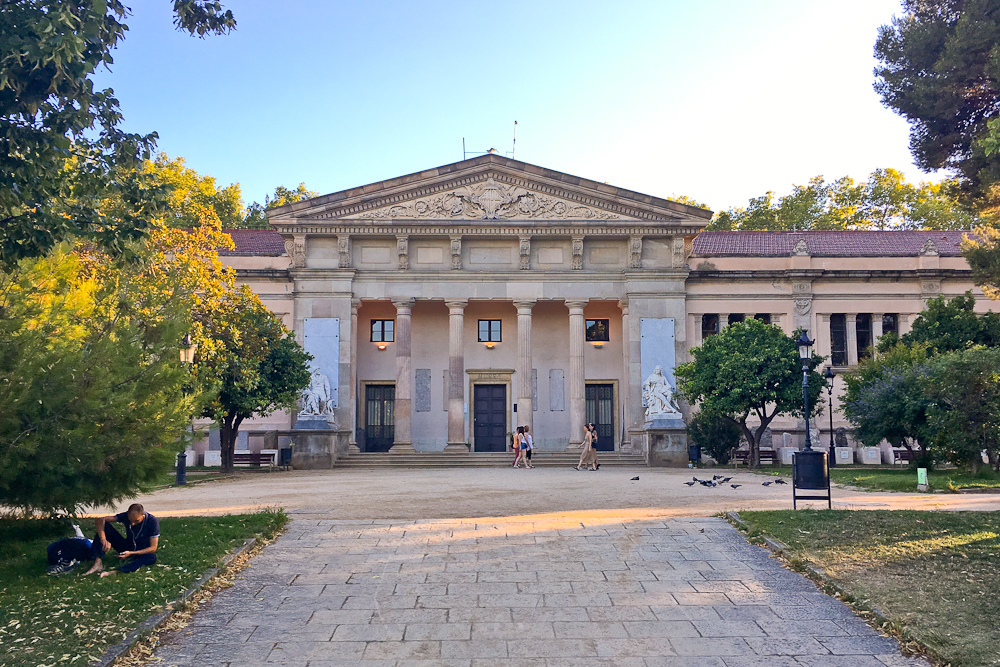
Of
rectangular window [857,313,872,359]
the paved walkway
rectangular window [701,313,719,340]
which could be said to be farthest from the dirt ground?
rectangular window [857,313,872,359]

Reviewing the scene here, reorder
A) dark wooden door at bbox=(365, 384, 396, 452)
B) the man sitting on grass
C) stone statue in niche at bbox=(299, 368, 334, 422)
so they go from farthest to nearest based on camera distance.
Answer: dark wooden door at bbox=(365, 384, 396, 452) < stone statue in niche at bbox=(299, 368, 334, 422) < the man sitting on grass

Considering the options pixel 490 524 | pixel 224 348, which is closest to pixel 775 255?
pixel 224 348

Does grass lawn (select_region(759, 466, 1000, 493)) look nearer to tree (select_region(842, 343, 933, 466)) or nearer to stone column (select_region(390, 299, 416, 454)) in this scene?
tree (select_region(842, 343, 933, 466))

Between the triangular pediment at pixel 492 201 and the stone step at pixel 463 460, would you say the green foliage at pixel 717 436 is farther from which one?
the triangular pediment at pixel 492 201

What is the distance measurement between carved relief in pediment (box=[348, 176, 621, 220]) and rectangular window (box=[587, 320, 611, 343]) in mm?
5365

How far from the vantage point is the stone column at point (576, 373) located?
33.7m

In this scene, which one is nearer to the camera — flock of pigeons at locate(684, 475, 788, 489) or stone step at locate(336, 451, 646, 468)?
flock of pigeons at locate(684, 475, 788, 489)

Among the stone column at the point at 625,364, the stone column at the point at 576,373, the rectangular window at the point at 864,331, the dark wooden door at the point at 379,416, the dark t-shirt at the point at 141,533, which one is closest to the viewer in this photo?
the dark t-shirt at the point at 141,533

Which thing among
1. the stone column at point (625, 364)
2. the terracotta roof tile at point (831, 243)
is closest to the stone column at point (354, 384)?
the stone column at point (625, 364)

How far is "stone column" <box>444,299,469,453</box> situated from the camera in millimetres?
33062

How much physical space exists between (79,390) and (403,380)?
79.5 ft

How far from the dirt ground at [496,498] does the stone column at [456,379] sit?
33.4 feet

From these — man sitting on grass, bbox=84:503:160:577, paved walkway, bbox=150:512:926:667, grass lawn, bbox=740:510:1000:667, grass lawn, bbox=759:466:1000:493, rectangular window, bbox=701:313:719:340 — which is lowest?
grass lawn, bbox=759:466:1000:493

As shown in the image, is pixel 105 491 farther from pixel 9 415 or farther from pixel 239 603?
pixel 239 603
